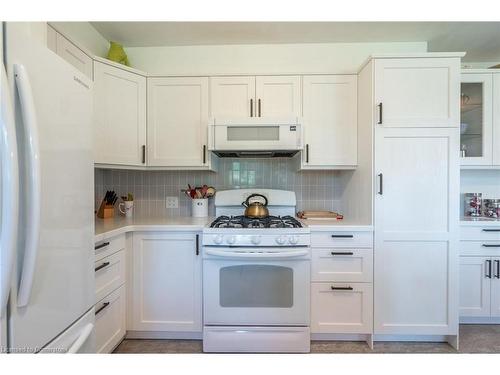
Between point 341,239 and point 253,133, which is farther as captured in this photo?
point 253,133

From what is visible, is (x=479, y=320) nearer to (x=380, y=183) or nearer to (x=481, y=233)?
(x=481, y=233)

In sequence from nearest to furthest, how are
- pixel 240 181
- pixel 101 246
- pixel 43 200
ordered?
pixel 43 200, pixel 101 246, pixel 240 181

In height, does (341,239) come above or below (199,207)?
below

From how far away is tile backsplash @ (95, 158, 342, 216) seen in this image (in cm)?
239

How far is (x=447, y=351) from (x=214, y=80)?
8.82ft

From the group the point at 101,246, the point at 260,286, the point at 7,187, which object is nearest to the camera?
the point at 7,187

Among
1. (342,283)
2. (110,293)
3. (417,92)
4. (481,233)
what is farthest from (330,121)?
(110,293)

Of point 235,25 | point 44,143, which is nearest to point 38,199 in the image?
point 44,143

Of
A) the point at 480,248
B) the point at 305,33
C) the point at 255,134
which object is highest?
the point at 305,33

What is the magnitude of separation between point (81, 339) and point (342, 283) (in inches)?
61.3

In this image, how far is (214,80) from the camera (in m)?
2.07

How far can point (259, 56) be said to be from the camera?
2.30 meters

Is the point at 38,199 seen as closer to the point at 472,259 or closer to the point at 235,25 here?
the point at 235,25

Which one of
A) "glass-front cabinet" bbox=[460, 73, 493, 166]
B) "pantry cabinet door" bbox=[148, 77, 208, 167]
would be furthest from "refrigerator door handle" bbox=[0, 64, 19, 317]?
"glass-front cabinet" bbox=[460, 73, 493, 166]
